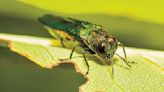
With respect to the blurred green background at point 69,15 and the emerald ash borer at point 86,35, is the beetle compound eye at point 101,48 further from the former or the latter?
the blurred green background at point 69,15

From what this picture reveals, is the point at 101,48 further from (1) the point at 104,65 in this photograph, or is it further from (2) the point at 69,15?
(2) the point at 69,15

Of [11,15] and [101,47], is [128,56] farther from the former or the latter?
[11,15]

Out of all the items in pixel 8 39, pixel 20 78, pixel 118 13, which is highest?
pixel 118 13

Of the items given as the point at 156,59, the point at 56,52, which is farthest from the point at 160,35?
the point at 56,52

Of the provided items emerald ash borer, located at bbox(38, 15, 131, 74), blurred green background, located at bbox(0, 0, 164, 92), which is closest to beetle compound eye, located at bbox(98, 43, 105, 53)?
emerald ash borer, located at bbox(38, 15, 131, 74)

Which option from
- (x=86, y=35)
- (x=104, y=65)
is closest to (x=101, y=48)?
(x=104, y=65)

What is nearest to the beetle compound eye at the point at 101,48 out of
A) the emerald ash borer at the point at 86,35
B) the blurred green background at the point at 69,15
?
the emerald ash borer at the point at 86,35
